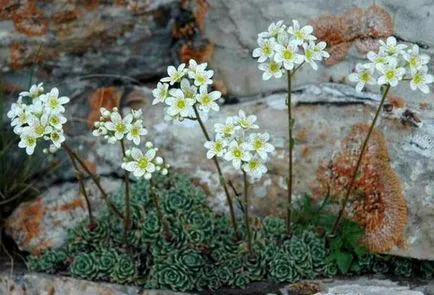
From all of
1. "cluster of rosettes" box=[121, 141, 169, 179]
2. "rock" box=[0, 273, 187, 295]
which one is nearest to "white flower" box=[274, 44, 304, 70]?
"cluster of rosettes" box=[121, 141, 169, 179]

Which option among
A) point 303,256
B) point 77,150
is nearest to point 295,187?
point 303,256

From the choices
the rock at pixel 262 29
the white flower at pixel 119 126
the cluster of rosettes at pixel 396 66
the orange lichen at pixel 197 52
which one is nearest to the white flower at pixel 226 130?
the white flower at pixel 119 126

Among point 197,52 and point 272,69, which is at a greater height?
point 272,69

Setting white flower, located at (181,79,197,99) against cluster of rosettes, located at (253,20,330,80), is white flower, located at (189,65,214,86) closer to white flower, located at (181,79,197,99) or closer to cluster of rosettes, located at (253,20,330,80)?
white flower, located at (181,79,197,99)

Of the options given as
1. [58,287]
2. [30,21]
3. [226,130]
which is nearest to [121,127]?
[226,130]

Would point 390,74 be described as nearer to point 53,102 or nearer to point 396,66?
point 396,66

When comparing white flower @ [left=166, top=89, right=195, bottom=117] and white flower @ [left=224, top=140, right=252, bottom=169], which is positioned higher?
white flower @ [left=166, top=89, right=195, bottom=117]
